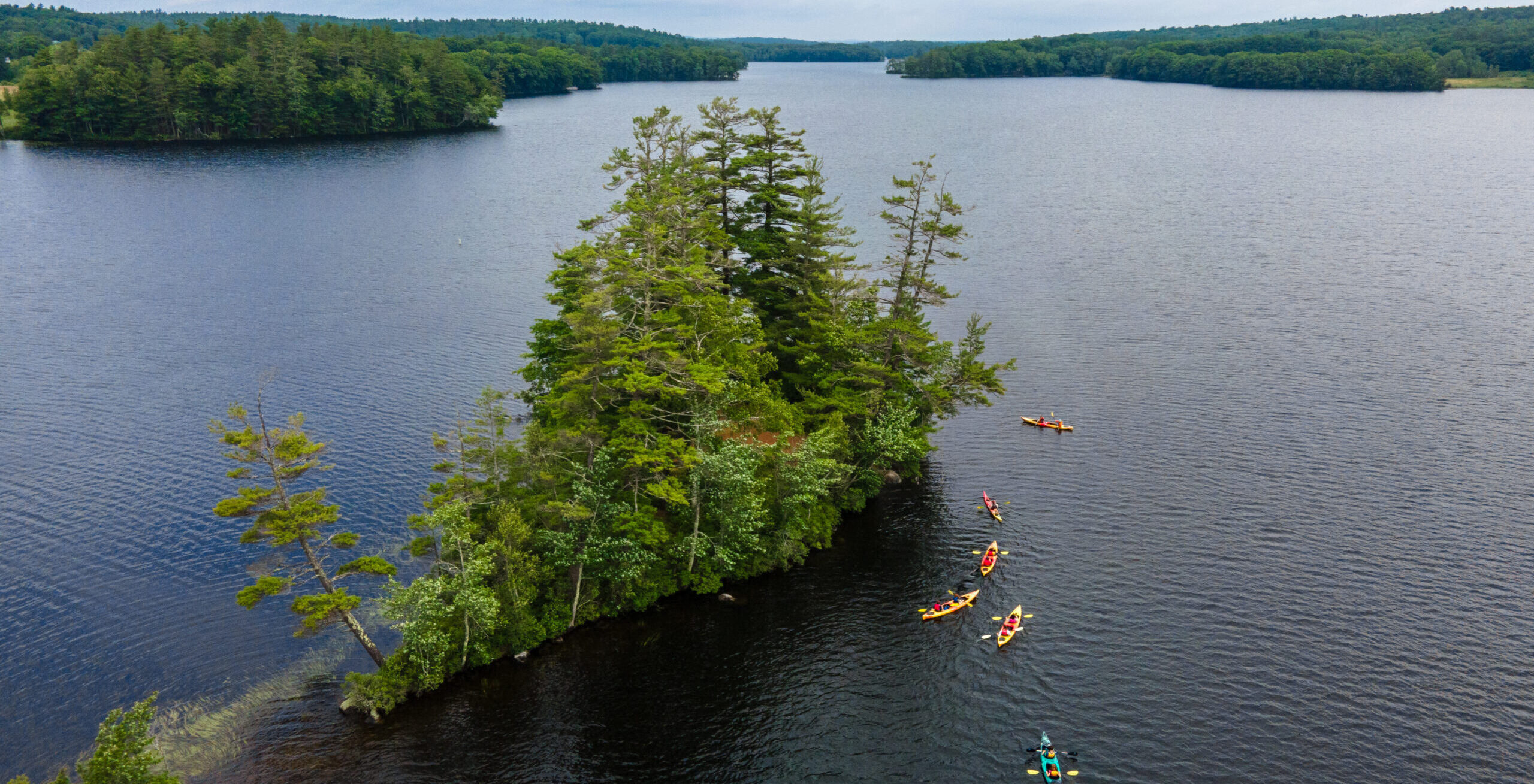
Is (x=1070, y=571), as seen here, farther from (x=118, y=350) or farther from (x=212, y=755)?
(x=118, y=350)

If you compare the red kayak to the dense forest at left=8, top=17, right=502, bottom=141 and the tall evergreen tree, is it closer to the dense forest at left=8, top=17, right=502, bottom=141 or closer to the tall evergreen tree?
the tall evergreen tree

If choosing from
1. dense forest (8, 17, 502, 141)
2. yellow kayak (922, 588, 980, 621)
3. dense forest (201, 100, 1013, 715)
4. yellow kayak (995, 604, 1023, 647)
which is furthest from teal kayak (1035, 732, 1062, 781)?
dense forest (8, 17, 502, 141)

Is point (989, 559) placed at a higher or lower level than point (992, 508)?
lower

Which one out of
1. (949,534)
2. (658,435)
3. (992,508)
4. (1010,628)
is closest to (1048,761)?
(1010,628)

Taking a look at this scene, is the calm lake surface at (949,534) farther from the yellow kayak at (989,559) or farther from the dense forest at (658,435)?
the dense forest at (658,435)

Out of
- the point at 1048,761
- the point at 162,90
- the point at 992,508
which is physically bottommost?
the point at 1048,761

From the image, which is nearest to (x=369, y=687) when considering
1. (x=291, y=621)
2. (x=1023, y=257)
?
(x=291, y=621)

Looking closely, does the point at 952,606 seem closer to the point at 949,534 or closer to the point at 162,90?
the point at 949,534
